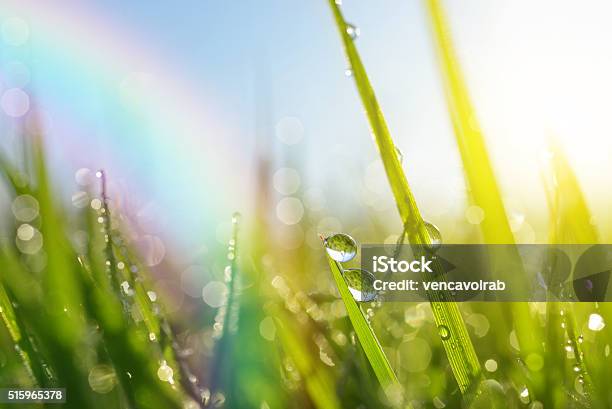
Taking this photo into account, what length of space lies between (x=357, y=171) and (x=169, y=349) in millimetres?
1294

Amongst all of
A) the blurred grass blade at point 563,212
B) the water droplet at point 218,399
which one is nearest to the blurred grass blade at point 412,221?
the blurred grass blade at point 563,212

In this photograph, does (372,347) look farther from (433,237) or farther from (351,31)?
(351,31)

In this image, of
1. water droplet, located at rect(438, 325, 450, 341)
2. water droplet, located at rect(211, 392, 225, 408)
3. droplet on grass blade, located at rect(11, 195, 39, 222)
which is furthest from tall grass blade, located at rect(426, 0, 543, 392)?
droplet on grass blade, located at rect(11, 195, 39, 222)

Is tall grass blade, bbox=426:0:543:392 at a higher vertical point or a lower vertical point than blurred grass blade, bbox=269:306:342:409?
higher

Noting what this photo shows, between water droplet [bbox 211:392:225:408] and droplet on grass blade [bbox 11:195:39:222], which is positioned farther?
droplet on grass blade [bbox 11:195:39:222]

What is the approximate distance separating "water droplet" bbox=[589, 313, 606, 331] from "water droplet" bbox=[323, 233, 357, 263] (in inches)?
9.8

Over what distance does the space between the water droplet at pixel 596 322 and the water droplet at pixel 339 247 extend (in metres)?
0.25

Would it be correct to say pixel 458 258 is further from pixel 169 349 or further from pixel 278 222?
pixel 278 222

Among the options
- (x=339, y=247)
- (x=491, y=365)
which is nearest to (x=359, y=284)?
(x=339, y=247)

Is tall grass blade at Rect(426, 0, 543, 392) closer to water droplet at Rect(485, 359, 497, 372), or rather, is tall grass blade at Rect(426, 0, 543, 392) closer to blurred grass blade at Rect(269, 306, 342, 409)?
water droplet at Rect(485, 359, 497, 372)

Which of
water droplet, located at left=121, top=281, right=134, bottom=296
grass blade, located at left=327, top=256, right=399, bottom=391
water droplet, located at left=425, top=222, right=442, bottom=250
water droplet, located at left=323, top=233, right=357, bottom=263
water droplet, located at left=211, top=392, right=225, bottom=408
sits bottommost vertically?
water droplet, located at left=211, top=392, right=225, bottom=408

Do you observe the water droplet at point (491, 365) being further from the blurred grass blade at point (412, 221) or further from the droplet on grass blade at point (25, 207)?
the droplet on grass blade at point (25, 207)

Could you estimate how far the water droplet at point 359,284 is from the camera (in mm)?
545

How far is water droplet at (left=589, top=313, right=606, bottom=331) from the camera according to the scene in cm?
53
